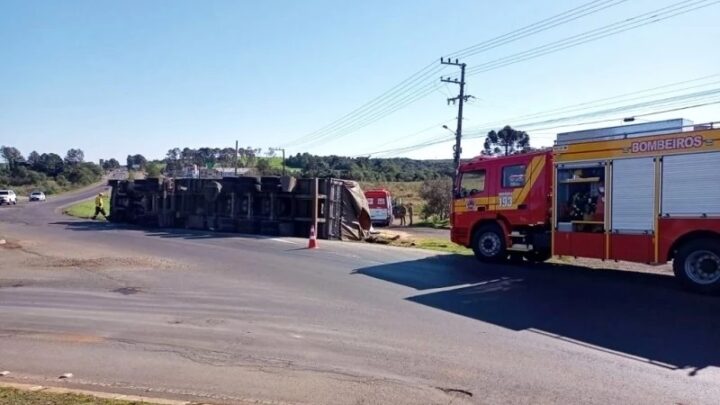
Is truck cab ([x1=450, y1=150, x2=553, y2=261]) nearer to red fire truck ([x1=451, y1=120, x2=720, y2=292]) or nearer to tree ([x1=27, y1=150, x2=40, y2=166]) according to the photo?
red fire truck ([x1=451, y1=120, x2=720, y2=292])

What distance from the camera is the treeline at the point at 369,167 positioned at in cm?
9838

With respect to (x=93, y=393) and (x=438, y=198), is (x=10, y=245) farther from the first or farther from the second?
(x=438, y=198)

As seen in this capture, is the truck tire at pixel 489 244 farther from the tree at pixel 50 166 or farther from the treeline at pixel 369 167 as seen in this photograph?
the tree at pixel 50 166

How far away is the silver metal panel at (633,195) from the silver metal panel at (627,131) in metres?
0.59

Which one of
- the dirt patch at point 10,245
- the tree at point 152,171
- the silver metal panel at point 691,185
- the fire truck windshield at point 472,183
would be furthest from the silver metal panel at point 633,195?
the tree at point 152,171

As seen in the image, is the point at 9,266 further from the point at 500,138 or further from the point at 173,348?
the point at 500,138

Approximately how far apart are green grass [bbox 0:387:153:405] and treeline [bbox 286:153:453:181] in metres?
82.7

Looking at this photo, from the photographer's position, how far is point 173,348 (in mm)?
7219

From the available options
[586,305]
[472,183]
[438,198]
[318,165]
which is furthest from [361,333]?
[318,165]

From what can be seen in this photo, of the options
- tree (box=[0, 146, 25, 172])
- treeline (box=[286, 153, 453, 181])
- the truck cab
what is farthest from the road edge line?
tree (box=[0, 146, 25, 172])

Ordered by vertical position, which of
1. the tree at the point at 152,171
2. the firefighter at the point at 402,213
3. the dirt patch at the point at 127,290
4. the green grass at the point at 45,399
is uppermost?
the tree at the point at 152,171

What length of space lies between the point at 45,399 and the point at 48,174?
14780cm

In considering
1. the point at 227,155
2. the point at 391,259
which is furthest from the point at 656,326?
the point at 227,155

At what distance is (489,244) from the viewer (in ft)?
53.0
